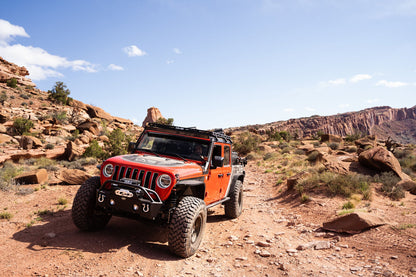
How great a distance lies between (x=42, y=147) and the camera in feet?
65.2

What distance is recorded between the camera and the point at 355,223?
6.61 metres

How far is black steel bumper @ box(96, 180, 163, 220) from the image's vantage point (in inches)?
181

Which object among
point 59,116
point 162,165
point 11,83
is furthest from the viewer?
point 11,83

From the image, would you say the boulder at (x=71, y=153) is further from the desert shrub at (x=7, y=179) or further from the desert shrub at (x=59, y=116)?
the desert shrub at (x=59, y=116)

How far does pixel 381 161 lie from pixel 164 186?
37.3ft

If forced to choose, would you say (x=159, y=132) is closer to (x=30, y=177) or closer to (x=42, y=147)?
(x=30, y=177)

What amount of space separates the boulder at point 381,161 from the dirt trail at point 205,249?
4.21 meters

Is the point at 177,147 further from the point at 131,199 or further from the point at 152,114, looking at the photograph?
the point at 152,114

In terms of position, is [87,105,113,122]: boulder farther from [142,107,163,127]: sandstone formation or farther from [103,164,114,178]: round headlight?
[142,107,163,127]: sandstone formation

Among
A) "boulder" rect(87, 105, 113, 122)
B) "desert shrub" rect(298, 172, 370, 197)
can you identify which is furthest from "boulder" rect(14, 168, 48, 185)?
"boulder" rect(87, 105, 113, 122)

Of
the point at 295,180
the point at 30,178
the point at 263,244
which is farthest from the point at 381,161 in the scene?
the point at 30,178

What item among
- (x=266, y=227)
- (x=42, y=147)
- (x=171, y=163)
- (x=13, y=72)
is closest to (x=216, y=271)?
(x=171, y=163)

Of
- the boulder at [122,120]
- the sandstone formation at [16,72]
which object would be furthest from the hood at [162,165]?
the sandstone formation at [16,72]

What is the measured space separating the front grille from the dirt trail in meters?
1.26
